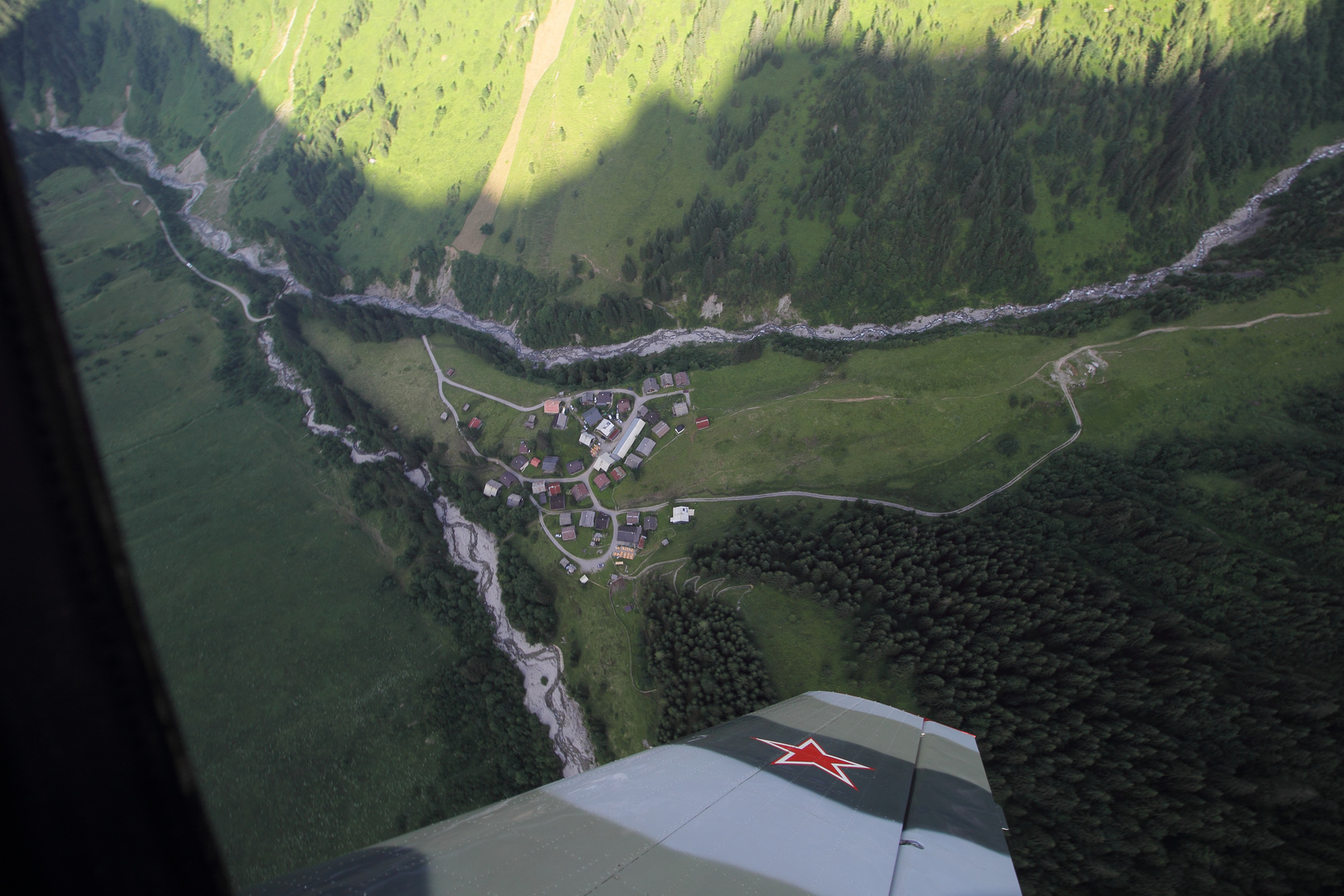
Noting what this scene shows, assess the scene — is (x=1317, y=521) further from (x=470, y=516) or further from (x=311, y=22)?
(x=311, y=22)

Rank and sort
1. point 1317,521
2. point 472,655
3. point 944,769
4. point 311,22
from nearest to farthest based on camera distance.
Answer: point 944,769, point 1317,521, point 472,655, point 311,22

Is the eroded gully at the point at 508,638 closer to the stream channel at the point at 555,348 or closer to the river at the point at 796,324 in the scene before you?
the stream channel at the point at 555,348

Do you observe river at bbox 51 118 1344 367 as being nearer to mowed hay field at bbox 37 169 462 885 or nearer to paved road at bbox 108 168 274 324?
paved road at bbox 108 168 274 324

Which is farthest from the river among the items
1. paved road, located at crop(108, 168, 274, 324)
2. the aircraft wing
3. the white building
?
the aircraft wing

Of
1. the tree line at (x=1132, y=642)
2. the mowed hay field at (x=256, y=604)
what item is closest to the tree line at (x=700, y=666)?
the tree line at (x=1132, y=642)

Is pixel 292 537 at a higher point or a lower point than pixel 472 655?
higher

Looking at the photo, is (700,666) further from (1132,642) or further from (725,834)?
(1132,642)

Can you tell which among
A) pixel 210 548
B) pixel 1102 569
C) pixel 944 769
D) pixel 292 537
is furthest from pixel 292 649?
pixel 1102 569
